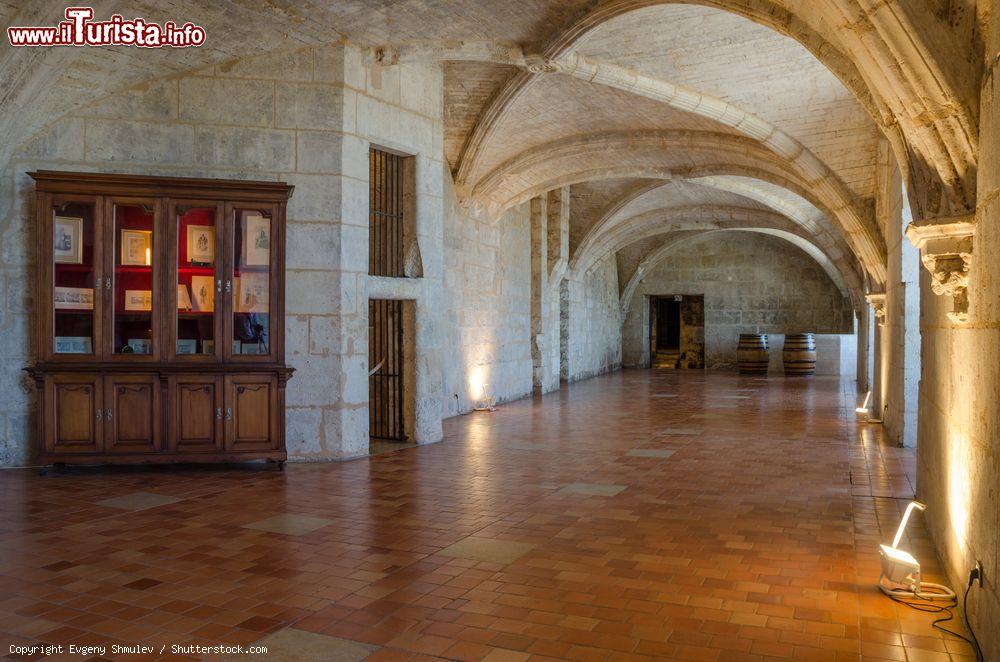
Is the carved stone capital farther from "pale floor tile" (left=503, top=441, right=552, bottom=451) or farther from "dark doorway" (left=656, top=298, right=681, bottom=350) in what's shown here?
"dark doorway" (left=656, top=298, right=681, bottom=350)

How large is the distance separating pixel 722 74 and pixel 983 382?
5582mm

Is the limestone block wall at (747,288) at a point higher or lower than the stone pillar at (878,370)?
higher

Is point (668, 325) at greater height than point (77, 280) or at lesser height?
lesser

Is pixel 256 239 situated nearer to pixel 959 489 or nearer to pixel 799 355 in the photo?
pixel 959 489

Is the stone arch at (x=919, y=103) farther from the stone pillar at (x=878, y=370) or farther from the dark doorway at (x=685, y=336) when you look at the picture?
the dark doorway at (x=685, y=336)

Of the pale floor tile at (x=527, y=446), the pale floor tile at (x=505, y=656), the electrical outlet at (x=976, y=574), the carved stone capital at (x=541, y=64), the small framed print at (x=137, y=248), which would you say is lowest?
the pale floor tile at (x=505, y=656)

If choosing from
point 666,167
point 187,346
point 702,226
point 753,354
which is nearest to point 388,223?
point 187,346

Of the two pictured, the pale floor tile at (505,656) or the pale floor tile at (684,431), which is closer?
the pale floor tile at (505,656)

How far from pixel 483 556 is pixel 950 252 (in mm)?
2462

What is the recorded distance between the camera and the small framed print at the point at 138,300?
237 inches

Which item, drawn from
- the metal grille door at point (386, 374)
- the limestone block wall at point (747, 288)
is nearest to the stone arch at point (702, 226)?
the limestone block wall at point (747, 288)

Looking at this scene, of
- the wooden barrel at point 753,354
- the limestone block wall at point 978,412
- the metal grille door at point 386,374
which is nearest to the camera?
the limestone block wall at point 978,412

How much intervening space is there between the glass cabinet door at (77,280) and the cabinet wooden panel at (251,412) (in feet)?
3.51

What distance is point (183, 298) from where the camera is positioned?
6.11 meters
